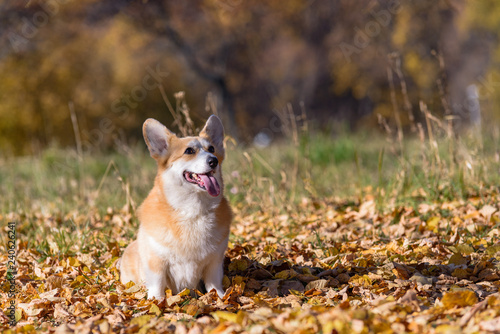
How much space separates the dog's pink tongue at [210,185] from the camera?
312 cm

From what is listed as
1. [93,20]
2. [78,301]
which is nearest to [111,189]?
[78,301]

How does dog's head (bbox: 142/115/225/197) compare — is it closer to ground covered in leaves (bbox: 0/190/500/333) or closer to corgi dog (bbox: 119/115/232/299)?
corgi dog (bbox: 119/115/232/299)

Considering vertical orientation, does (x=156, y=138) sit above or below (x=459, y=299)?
above

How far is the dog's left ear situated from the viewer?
11.6 ft

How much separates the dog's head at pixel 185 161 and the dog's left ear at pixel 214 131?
0.06 meters

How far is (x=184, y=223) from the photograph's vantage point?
3.15 meters

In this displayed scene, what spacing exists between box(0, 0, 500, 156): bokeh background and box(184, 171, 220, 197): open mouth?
24.3 feet

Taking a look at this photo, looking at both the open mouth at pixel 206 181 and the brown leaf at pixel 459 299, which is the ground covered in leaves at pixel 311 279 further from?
the open mouth at pixel 206 181

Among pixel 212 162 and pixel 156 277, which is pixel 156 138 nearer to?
pixel 212 162

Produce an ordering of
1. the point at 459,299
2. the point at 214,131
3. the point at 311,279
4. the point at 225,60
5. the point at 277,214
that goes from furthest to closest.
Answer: the point at 225,60, the point at 277,214, the point at 214,131, the point at 311,279, the point at 459,299

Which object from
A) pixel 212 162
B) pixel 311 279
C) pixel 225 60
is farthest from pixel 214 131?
pixel 225 60

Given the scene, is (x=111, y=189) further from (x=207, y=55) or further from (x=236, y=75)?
(x=236, y=75)

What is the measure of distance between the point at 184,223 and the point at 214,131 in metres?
0.76

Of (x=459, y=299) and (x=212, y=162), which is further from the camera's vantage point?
(x=212, y=162)
